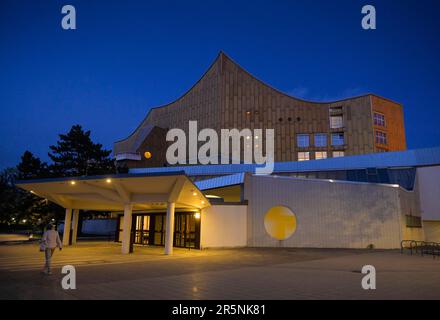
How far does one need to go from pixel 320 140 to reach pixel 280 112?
270 inches

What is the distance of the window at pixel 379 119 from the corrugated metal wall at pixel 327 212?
25.4 m

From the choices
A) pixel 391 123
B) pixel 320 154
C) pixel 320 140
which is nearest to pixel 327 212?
pixel 320 154

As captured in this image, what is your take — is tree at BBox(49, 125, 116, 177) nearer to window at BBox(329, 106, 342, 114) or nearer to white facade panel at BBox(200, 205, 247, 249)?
white facade panel at BBox(200, 205, 247, 249)

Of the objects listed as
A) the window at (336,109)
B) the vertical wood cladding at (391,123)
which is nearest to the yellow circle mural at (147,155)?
the window at (336,109)

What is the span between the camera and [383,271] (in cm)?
1114

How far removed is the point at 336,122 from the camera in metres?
46.3

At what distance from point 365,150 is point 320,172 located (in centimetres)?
1478

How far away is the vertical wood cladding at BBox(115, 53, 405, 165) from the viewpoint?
45.1m

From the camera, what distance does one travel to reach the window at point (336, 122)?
1810 inches

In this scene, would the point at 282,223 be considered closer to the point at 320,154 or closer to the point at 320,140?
the point at 320,154

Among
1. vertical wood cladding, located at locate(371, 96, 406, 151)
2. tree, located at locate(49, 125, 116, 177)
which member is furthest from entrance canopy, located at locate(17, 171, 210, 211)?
vertical wood cladding, located at locate(371, 96, 406, 151)

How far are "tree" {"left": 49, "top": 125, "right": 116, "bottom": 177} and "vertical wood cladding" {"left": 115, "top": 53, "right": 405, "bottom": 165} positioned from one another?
20346 mm

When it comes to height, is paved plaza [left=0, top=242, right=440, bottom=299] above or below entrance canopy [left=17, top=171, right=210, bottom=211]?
below
